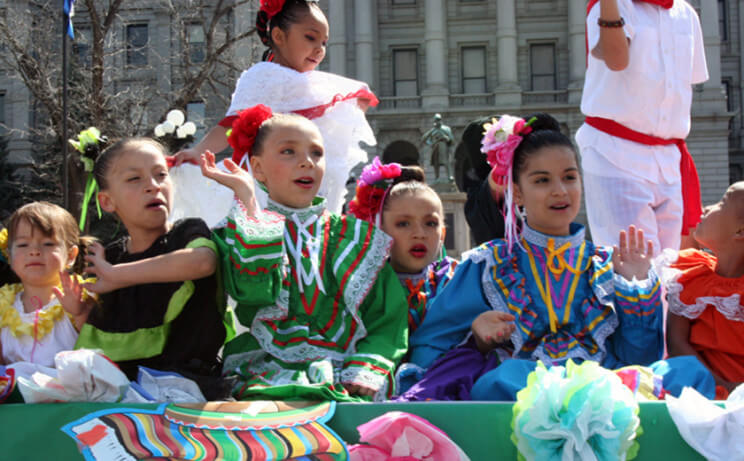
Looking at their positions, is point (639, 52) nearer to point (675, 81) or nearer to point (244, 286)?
point (675, 81)

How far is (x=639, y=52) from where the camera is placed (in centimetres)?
343

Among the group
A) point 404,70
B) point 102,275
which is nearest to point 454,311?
point 102,275

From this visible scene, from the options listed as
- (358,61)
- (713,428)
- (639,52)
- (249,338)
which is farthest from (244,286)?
(358,61)

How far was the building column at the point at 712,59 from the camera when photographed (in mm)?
30359

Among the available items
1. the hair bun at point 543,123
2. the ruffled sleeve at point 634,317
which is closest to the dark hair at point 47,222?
the hair bun at point 543,123

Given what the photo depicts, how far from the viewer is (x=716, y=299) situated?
2541 mm

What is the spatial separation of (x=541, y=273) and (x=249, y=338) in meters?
1.09

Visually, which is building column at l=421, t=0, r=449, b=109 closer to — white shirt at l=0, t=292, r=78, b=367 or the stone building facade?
the stone building facade

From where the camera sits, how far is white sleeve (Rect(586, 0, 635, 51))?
132 inches

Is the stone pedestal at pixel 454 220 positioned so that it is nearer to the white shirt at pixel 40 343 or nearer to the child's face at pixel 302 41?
the child's face at pixel 302 41

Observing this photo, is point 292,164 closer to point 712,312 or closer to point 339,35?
point 712,312

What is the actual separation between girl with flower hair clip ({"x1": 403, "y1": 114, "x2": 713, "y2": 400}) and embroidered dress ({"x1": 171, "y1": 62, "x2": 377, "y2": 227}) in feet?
3.95

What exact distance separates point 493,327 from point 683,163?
172 cm

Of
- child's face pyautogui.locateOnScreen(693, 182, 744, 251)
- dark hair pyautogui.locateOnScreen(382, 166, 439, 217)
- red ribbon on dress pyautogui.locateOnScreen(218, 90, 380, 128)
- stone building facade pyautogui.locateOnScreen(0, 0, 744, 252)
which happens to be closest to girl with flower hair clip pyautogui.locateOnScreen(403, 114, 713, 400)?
child's face pyautogui.locateOnScreen(693, 182, 744, 251)
